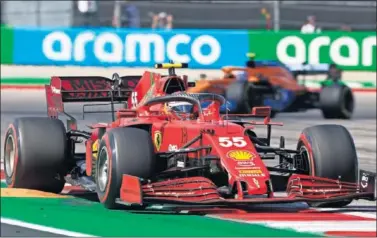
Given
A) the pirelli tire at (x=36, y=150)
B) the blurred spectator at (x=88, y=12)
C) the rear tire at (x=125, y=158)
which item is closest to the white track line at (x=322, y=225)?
the rear tire at (x=125, y=158)

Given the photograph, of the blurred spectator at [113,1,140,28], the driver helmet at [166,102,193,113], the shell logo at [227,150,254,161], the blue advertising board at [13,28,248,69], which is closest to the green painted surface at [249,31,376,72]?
Answer: the blue advertising board at [13,28,248,69]

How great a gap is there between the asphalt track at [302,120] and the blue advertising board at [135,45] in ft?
4.46

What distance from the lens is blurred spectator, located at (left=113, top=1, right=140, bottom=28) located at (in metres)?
27.6

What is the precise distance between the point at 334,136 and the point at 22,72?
1845 cm

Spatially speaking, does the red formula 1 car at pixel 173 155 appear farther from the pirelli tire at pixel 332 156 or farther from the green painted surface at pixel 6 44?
the green painted surface at pixel 6 44

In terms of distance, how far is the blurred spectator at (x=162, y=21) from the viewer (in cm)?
2869

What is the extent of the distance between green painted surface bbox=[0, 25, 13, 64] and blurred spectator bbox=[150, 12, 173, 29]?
3818 mm

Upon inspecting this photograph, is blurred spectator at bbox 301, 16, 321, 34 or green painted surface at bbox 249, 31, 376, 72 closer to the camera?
green painted surface at bbox 249, 31, 376, 72

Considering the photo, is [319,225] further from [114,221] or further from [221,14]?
[221,14]

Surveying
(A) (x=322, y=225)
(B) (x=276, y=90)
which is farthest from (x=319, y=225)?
(B) (x=276, y=90)

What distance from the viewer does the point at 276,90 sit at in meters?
21.3

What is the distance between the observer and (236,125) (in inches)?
377

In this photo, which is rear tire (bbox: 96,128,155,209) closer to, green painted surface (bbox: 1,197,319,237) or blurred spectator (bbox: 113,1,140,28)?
green painted surface (bbox: 1,197,319,237)

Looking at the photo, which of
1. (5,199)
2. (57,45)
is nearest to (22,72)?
(57,45)
